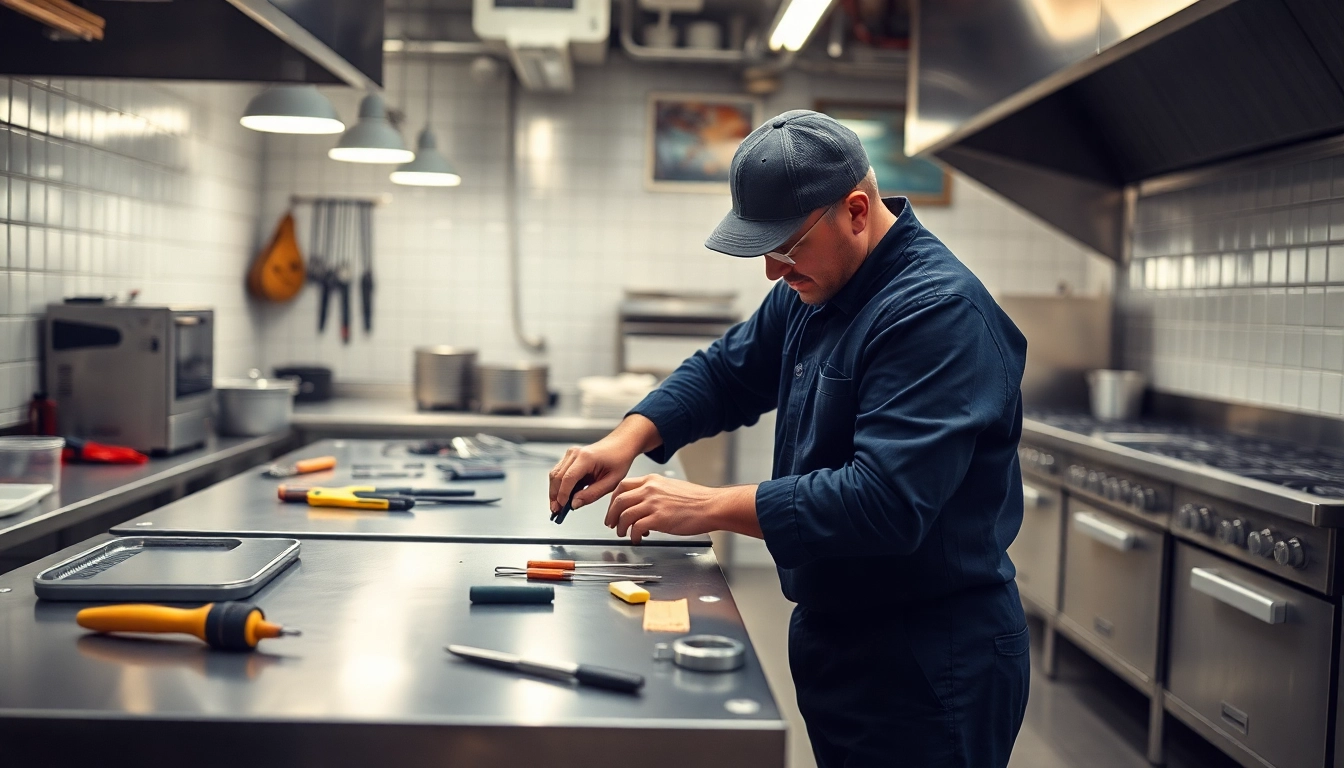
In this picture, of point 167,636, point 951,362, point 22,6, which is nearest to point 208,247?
point 22,6

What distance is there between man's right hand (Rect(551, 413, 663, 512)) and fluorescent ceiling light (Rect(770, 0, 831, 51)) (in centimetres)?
159

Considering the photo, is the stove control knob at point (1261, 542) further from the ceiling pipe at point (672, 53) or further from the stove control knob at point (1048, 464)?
the ceiling pipe at point (672, 53)

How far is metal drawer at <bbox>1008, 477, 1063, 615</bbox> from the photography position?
149 inches

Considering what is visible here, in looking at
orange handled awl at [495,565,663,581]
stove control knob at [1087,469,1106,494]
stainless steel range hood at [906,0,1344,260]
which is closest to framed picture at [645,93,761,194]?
stainless steel range hood at [906,0,1344,260]

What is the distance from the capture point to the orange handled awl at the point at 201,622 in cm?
132

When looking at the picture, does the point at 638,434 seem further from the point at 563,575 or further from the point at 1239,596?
the point at 1239,596

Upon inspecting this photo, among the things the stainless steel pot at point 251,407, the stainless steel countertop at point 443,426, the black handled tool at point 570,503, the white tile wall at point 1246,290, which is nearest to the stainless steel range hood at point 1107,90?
the white tile wall at point 1246,290

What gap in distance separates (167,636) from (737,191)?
1021 millimetres

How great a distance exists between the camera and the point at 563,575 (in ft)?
5.65

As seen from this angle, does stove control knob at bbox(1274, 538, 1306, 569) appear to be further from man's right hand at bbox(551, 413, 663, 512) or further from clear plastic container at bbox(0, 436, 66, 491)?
clear plastic container at bbox(0, 436, 66, 491)

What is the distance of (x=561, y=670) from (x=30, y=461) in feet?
6.62

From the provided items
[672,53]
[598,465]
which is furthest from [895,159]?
[598,465]

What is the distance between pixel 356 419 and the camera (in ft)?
14.4

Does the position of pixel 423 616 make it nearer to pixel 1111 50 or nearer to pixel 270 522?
pixel 270 522
